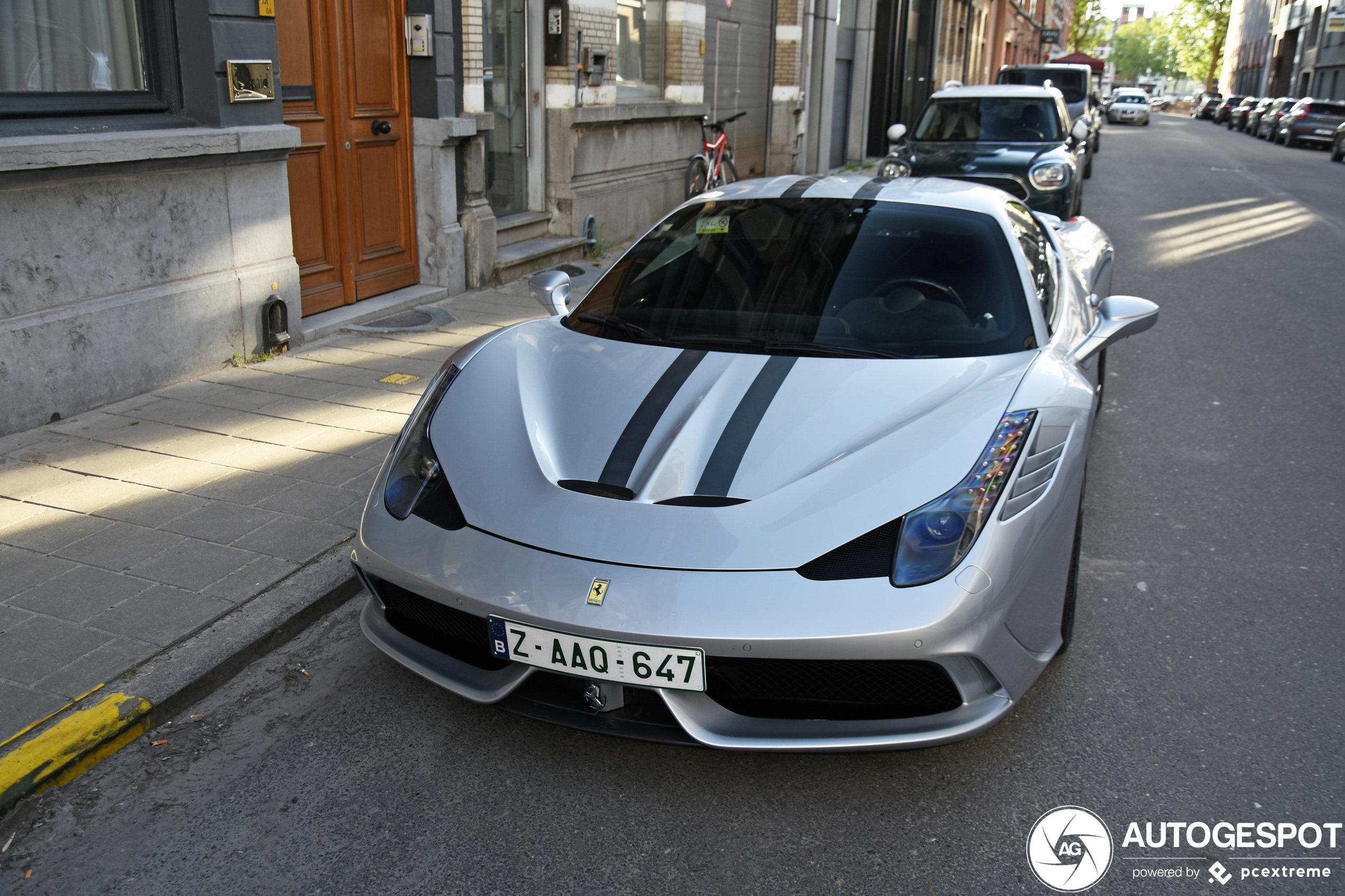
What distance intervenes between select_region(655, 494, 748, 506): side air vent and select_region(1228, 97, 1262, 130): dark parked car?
174 feet

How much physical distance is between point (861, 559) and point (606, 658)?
65 centimetres

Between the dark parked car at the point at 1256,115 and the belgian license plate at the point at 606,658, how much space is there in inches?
1963

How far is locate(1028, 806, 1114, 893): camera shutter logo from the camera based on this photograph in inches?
98.0

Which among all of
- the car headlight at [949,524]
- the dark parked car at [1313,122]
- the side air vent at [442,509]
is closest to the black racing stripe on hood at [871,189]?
the car headlight at [949,524]

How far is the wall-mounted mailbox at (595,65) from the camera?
10.8 meters

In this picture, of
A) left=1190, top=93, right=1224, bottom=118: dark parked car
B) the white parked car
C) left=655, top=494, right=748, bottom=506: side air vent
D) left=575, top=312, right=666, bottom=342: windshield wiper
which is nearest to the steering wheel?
left=575, top=312, right=666, bottom=342: windshield wiper

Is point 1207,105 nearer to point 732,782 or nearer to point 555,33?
point 555,33

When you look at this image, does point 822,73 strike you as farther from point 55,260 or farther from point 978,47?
point 978,47

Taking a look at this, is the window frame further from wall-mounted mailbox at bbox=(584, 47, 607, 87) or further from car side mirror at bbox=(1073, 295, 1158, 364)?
wall-mounted mailbox at bbox=(584, 47, 607, 87)

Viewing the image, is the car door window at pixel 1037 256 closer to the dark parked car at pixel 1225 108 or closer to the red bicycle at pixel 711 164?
the red bicycle at pixel 711 164

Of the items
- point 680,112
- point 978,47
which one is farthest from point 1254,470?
point 978,47

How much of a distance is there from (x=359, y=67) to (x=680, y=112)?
19.7 ft

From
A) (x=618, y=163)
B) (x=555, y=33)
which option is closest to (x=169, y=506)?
(x=555, y=33)

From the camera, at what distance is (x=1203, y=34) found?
117m
